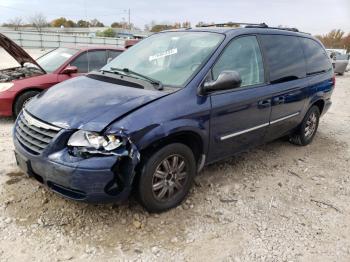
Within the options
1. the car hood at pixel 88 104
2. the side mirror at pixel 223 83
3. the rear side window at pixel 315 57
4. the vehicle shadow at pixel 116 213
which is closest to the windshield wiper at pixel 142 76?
the car hood at pixel 88 104

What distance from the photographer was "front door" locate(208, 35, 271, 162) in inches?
141

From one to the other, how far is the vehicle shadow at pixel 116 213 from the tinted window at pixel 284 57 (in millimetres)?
1460

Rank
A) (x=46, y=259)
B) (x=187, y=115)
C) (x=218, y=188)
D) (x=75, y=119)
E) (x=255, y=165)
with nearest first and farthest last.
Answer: (x=46, y=259)
(x=75, y=119)
(x=187, y=115)
(x=218, y=188)
(x=255, y=165)

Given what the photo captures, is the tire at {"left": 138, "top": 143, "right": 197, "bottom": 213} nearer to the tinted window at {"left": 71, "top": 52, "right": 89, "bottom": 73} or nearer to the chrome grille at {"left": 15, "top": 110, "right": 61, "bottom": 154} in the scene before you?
the chrome grille at {"left": 15, "top": 110, "right": 61, "bottom": 154}

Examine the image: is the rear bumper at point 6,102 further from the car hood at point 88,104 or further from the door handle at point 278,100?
the door handle at point 278,100

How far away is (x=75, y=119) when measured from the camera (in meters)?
2.85

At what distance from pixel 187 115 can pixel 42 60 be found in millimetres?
5041

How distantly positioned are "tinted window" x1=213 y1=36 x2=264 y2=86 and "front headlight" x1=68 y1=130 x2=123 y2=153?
54.1 inches

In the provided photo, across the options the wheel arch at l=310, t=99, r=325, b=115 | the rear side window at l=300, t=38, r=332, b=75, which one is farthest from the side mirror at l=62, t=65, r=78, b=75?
the wheel arch at l=310, t=99, r=325, b=115

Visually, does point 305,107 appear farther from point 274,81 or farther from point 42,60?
point 42,60

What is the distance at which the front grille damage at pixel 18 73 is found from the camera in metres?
6.29

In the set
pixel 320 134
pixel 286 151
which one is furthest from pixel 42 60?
pixel 320 134

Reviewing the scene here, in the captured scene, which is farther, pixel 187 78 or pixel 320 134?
pixel 320 134

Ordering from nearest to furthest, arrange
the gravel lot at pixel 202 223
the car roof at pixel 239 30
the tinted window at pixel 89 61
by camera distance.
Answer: the gravel lot at pixel 202 223 → the car roof at pixel 239 30 → the tinted window at pixel 89 61
